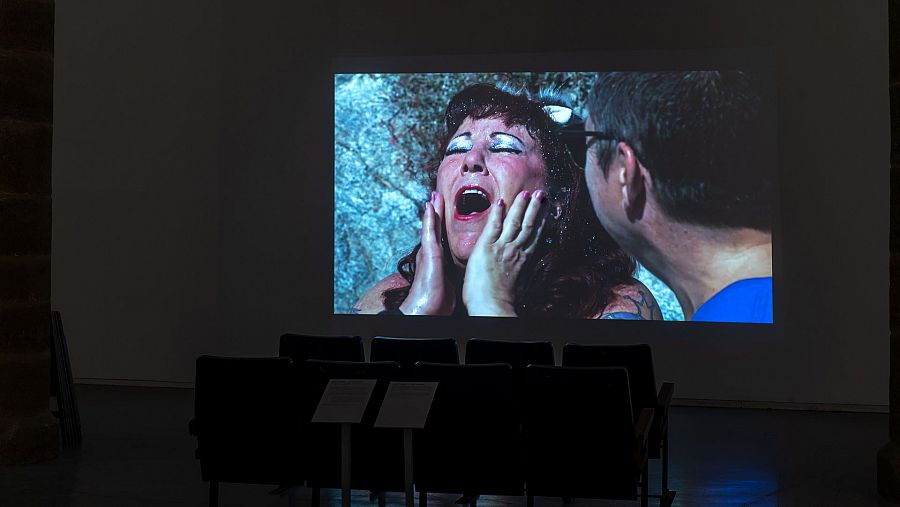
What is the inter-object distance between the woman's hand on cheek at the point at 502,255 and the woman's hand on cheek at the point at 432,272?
190 millimetres

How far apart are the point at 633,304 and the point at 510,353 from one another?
127 inches

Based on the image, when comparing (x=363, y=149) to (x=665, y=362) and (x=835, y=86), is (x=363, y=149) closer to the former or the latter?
(x=665, y=362)

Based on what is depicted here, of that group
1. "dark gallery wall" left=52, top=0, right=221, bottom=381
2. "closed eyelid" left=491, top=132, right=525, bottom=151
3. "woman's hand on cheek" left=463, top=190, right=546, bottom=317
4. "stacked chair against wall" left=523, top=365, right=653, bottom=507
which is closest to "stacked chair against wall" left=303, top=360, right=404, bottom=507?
"stacked chair against wall" left=523, top=365, right=653, bottom=507

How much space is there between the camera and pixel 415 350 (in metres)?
5.29

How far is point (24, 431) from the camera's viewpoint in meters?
5.90

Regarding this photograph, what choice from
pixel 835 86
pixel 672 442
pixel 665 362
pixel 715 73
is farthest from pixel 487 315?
pixel 835 86

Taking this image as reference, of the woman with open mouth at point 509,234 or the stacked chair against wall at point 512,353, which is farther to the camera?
the woman with open mouth at point 509,234

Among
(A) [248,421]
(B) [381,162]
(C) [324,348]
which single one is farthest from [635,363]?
(B) [381,162]

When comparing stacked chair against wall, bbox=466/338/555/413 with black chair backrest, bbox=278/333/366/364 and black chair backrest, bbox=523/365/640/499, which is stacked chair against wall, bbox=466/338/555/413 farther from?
black chair backrest, bbox=523/365/640/499

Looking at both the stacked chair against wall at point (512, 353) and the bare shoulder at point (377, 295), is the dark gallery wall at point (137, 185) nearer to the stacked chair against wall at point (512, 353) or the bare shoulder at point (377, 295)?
the bare shoulder at point (377, 295)

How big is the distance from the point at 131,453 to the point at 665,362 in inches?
176

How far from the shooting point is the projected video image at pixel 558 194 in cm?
802

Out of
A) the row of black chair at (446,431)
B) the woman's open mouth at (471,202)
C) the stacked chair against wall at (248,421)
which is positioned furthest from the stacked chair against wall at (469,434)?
the woman's open mouth at (471,202)

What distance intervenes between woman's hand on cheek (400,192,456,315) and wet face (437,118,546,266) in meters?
0.10
